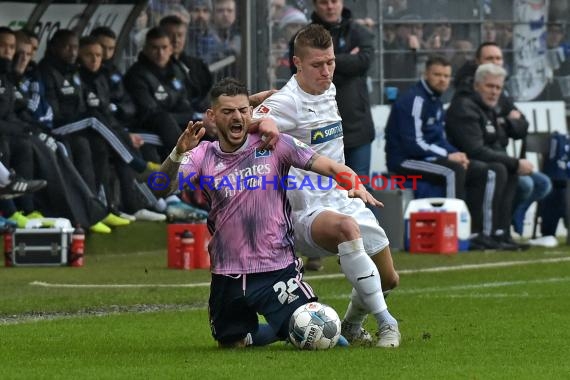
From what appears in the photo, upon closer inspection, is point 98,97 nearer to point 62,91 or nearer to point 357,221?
point 62,91

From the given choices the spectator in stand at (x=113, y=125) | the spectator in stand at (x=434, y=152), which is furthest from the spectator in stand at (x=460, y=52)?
the spectator in stand at (x=113, y=125)

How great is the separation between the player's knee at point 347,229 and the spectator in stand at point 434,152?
8.97 m

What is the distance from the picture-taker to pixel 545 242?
749 inches

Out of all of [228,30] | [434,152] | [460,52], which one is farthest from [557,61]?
[434,152]

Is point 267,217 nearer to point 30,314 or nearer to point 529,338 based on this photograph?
point 529,338

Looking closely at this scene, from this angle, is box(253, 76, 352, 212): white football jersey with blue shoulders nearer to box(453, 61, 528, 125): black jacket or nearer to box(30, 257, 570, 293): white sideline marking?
box(30, 257, 570, 293): white sideline marking

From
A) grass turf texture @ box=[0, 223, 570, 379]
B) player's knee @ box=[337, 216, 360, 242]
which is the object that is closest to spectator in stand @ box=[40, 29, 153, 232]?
grass turf texture @ box=[0, 223, 570, 379]

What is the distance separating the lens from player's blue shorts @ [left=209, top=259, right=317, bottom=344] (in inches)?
361

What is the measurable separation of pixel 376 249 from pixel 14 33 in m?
8.13

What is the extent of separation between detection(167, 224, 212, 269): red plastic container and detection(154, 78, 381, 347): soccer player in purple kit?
19.8 feet

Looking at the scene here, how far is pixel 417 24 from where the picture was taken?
2169cm

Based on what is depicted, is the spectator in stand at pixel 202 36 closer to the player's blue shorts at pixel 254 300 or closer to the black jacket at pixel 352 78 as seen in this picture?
the black jacket at pixel 352 78

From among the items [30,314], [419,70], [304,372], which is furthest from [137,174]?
[304,372]

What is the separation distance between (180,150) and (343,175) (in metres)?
0.89
